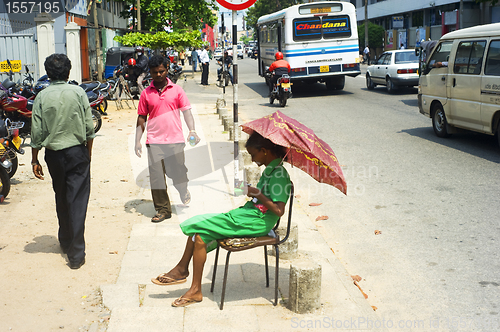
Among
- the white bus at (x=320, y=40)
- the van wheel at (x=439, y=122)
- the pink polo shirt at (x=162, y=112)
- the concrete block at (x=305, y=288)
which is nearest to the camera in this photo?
the concrete block at (x=305, y=288)

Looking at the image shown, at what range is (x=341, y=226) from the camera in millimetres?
6312

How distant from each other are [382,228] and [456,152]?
14.3 feet

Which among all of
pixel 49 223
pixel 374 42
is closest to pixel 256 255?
pixel 49 223

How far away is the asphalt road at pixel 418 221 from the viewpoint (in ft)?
14.1

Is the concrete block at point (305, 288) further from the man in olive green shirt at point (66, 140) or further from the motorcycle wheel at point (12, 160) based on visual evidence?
the motorcycle wheel at point (12, 160)

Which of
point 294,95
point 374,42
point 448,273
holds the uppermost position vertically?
point 374,42

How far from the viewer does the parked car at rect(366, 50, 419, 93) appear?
62.0 feet

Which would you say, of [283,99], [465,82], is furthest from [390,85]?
[465,82]

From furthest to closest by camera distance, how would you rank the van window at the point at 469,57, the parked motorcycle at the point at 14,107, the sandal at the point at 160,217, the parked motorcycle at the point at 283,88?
the parked motorcycle at the point at 283,88 < the parked motorcycle at the point at 14,107 < the van window at the point at 469,57 < the sandal at the point at 160,217

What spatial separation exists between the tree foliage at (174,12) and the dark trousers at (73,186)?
27.9 meters

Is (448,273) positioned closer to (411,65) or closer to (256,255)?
(256,255)

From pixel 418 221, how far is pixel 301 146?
10.2 ft

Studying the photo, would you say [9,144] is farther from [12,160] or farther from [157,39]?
[157,39]

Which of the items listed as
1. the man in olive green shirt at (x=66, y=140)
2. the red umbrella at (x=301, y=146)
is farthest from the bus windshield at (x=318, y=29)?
the red umbrella at (x=301, y=146)
